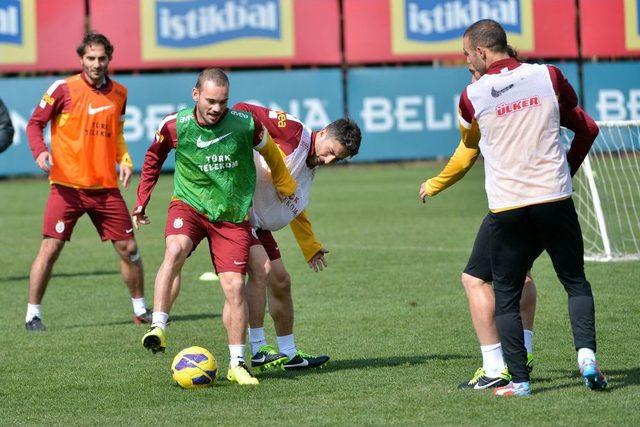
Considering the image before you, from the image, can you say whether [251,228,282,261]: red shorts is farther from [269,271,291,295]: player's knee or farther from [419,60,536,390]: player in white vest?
[419,60,536,390]: player in white vest

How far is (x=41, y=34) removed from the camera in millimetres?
28234

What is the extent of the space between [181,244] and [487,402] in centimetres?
221

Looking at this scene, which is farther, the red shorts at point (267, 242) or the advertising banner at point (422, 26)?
the advertising banner at point (422, 26)

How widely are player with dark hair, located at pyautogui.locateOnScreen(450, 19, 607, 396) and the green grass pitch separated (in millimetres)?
408

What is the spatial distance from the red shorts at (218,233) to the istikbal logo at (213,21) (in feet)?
69.7

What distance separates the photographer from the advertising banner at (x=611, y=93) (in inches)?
1187

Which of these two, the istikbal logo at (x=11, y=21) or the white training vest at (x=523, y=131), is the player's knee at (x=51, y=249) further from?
the istikbal logo at (x=11, y=21)

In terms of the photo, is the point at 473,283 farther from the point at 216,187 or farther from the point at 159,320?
the point at 159,320

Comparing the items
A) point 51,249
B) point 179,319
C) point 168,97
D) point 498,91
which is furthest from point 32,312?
point 168,97

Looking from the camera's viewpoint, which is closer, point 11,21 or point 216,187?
point 216,187

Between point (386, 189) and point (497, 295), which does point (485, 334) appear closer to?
point (497, 295)

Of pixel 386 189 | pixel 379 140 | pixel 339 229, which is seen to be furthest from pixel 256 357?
pixel 379 140

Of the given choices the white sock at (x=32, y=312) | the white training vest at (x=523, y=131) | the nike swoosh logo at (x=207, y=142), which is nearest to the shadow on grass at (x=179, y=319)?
the white sock at (x=32, y=312)

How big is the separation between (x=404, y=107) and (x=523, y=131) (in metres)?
22.9
